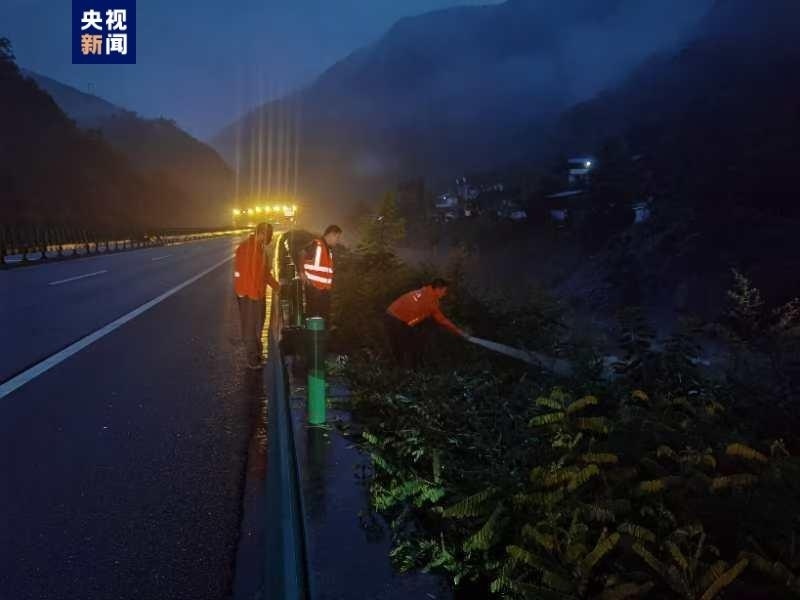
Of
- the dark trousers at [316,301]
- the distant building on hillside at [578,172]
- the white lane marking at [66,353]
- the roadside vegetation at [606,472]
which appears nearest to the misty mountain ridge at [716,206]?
the distant building on hillside at [578,172]

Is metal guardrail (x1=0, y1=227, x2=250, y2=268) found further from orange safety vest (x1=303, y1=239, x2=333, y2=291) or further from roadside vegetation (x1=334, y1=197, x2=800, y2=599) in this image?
roadside vegetation (x1=334, y1=197, x2=800, y2=599)

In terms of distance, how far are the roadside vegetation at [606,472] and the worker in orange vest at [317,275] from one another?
3110 millimetres

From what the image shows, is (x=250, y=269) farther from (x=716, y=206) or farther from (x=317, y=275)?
(x=716, y=206)

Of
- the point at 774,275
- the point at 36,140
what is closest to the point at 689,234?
the point at 774,275

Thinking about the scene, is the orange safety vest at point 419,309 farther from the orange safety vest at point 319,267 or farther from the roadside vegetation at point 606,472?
the orange safety vest at point 319,267

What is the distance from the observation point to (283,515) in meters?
4.30

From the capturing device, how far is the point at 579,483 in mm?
3268

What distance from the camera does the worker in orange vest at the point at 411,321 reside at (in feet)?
25.3

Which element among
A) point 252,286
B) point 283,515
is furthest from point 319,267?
point 283,515

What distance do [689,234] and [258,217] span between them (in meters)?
36.9

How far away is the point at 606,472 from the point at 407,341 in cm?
471

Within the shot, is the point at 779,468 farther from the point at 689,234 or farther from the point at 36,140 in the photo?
the point at 36,140

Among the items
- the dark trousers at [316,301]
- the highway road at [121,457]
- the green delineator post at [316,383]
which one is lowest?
the highway road at [121,457]

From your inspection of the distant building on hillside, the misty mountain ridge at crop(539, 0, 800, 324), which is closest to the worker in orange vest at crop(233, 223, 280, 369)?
the misty mountain ridge at crop(539, 0, 800, 324)
